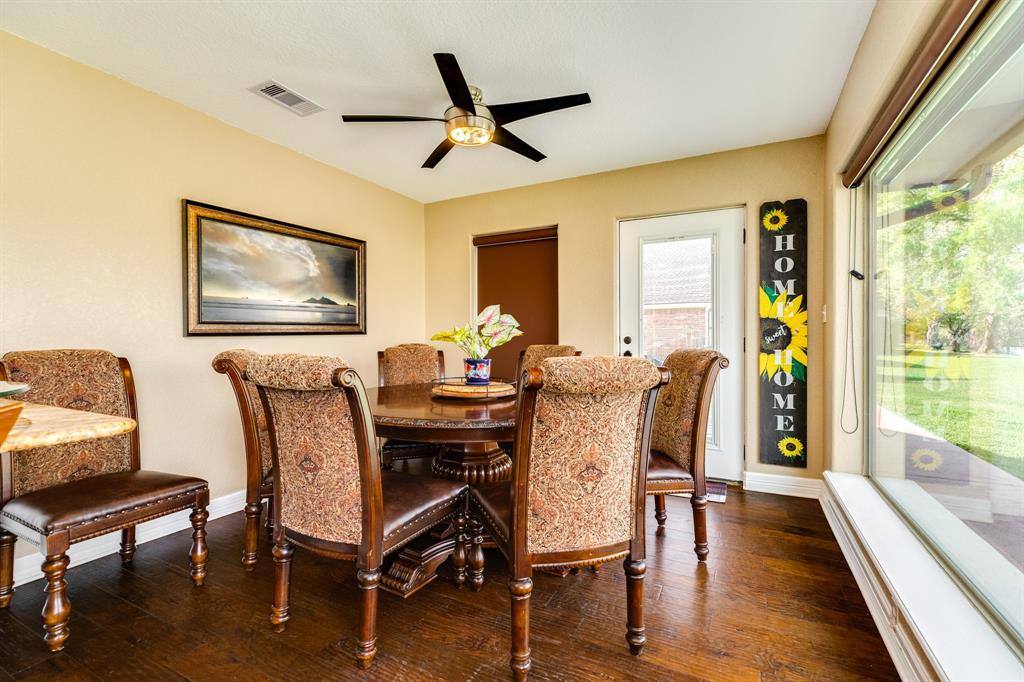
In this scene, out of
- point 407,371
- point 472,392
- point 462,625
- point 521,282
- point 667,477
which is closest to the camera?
point 462,625

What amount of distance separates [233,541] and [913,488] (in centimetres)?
332

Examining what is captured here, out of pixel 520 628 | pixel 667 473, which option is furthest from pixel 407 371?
pixel 520 628

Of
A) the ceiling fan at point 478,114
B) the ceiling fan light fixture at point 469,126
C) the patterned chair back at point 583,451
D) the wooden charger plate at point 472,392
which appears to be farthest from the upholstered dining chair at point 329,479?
the ceiling fan light fixture at point 469,126

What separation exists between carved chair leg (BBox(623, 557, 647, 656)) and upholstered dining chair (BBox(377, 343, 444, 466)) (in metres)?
1.59

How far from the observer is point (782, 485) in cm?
324

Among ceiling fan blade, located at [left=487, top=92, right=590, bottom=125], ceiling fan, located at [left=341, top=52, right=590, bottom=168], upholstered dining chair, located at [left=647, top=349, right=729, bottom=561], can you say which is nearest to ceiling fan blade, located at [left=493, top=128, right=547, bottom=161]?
ceiling fan, located at [left=341, top=52, right=590, bottom=168]

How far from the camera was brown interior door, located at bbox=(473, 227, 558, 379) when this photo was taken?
4242 millimetres

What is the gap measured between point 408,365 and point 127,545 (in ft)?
5.88

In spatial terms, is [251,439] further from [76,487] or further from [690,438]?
[690,438]

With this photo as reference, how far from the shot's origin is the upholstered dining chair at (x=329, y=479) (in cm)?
146

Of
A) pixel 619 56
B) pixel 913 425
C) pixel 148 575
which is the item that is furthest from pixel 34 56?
pixel 913 425

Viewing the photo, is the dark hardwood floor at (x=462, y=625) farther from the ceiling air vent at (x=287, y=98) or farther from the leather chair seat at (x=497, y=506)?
the ceiling air vent at (x=287, y=98)

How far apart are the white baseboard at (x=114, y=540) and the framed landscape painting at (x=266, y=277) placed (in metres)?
1.09

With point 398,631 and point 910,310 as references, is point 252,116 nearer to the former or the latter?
point 398,631
